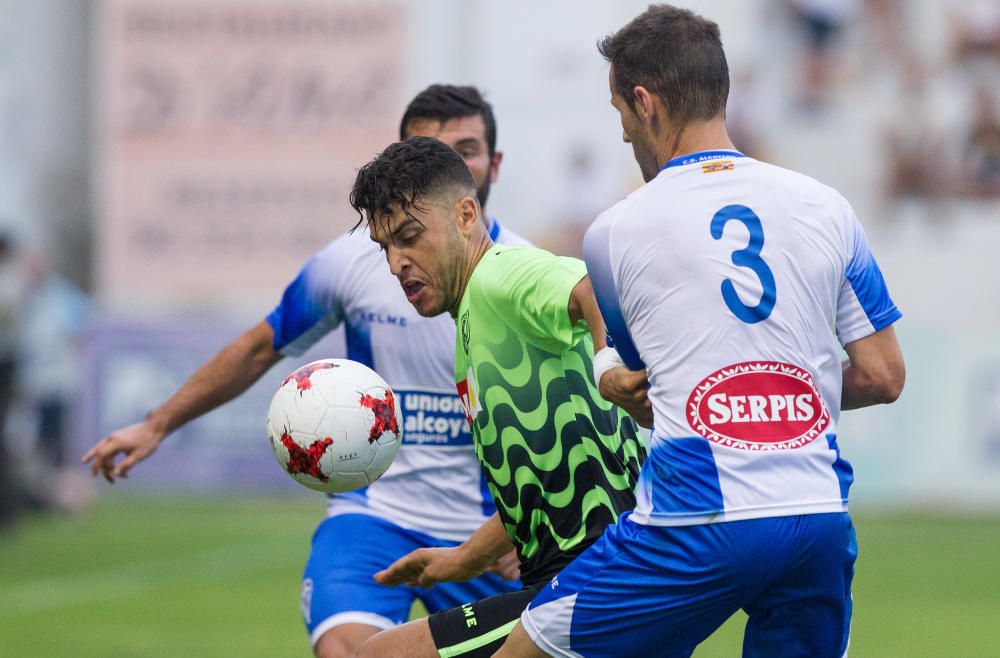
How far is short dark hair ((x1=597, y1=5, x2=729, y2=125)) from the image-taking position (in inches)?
164

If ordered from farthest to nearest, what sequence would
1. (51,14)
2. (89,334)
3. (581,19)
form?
(51,14) → (581,19) → (89,334)

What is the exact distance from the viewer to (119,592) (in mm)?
11500

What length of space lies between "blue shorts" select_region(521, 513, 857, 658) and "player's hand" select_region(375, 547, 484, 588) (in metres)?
0.70

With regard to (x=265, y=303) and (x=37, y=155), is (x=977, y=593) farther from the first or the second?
(x=37, y=155)

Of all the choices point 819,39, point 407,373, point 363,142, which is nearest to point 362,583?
point 407,373

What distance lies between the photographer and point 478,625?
15.1ft

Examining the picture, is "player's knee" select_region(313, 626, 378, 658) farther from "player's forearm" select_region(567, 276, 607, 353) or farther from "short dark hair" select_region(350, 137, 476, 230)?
"player's forearm" select_region(567, 276, 607, 353)

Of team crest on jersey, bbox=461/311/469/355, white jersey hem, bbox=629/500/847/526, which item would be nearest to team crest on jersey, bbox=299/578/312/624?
team crest on jersey, bbox=461/311/469/355

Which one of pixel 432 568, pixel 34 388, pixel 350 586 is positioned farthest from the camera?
pixel 34 388

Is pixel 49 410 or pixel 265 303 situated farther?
pixel 265 303

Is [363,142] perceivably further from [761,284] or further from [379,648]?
[761,284]

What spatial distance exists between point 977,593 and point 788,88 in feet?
33.9

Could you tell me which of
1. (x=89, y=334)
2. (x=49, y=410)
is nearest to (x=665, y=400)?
(x=49, y=410)

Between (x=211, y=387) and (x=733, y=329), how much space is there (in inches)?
99.7
